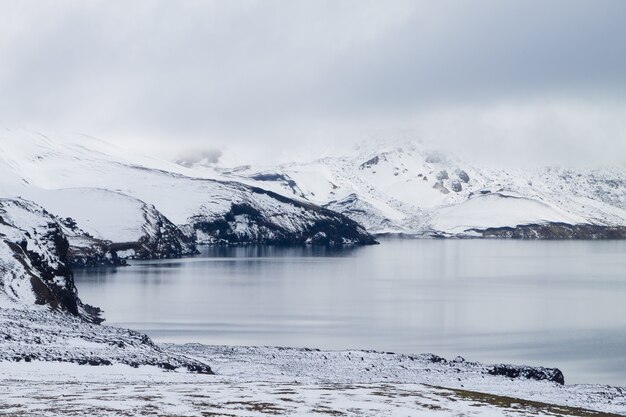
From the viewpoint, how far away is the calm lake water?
89.4 meters

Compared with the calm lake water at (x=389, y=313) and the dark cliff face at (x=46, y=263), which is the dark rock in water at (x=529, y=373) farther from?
the dark cliff face at (x=46, y=263)

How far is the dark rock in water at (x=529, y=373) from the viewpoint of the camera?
63.9 meters

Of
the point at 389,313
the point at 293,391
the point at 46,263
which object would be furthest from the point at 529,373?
the point at 389,313

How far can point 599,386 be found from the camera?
61312 mm

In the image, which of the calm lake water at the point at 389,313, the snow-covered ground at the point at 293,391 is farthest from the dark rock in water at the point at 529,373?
the calm lake water at the point at 389,313

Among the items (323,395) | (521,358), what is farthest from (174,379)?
(521,358)

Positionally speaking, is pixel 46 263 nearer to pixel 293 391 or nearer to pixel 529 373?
pixel 529 373

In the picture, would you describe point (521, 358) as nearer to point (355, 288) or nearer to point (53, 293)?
point (53, 293)

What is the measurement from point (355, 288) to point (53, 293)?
78061mm

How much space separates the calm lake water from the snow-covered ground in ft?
50.2

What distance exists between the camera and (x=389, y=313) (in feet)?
404

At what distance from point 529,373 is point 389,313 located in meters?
59.0

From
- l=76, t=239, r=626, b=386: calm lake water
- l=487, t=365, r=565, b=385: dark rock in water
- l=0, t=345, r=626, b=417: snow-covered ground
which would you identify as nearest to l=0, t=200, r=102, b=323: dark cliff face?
l=76, t=239, r=626, b=386: calm lake water

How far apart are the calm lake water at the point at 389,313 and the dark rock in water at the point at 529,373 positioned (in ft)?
23.5
